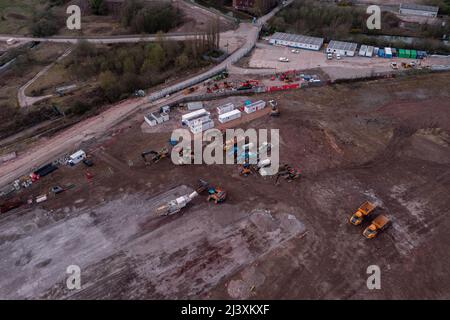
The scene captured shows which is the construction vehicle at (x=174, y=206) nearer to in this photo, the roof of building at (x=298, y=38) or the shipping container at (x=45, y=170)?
the shipping container at (x=45, y=170)

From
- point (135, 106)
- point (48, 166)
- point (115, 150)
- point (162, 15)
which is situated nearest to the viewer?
point (48, 166)

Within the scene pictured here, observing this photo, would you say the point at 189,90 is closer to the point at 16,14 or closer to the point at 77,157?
the point at 77,157

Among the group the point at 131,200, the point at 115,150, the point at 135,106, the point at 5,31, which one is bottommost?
the point at 131,200

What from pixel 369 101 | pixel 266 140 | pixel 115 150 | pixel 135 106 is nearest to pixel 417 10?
pixel 369 101

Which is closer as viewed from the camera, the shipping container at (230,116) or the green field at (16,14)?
the shipping container at (230,116)

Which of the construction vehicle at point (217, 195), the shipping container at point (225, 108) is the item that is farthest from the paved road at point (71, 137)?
the construction vehicle at point (217, 195)

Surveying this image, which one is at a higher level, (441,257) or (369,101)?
(369,101)

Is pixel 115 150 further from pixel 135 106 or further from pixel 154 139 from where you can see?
pixel 135 106
